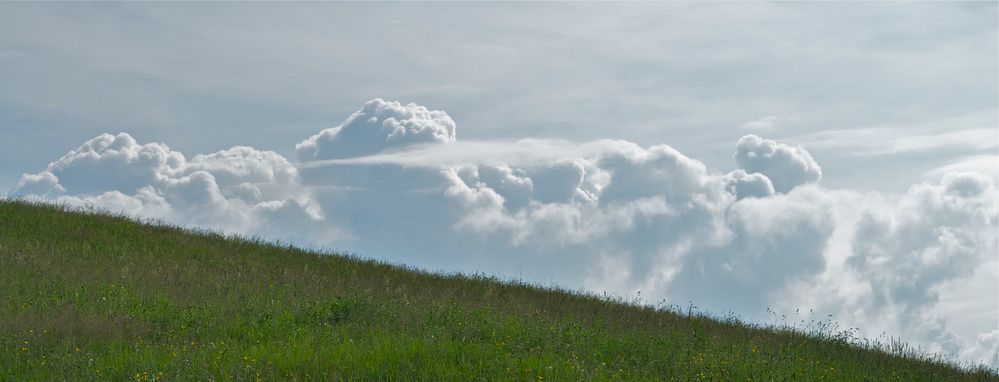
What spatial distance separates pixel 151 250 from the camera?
17219mm

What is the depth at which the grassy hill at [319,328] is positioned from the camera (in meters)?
9.04

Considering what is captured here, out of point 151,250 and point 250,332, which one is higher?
point 151,250

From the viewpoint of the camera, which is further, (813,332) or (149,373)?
(813,332)

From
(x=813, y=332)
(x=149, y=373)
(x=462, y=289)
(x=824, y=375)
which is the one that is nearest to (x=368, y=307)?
(x=149, y=373)

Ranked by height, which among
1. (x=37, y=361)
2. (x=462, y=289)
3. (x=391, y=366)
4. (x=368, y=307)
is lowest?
(x=37, y=361)

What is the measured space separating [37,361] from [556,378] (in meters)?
5.62

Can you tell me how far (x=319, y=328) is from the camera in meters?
10.9

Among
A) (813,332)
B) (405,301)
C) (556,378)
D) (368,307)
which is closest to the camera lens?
(556,378)

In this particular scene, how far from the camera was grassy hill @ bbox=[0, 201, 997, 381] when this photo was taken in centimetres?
904

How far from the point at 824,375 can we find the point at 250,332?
711 cm

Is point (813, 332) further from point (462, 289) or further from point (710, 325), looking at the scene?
point (462, 289)

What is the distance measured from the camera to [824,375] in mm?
10648

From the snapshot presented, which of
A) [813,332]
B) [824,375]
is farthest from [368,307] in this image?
[813,332]

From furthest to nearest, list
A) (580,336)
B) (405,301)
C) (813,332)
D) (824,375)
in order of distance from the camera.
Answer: (813,332) → (405,301) → (580,336) → (824,375)
